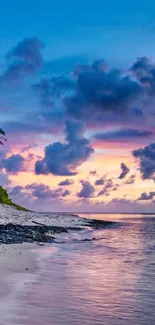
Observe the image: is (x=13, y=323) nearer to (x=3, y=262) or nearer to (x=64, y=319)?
(x=64, y=319)

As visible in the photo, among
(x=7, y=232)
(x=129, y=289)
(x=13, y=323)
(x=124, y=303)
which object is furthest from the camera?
(x=7, y=232)

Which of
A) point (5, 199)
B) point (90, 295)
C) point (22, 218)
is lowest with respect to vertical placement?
point (90, 295)

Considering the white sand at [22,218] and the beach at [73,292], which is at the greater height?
the white sand at [22,218]

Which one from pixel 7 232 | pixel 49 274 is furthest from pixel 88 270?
pixel 7 232

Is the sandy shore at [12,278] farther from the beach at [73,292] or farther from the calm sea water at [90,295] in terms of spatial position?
the calm sea water at [90,295]

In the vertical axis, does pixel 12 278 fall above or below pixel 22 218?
below

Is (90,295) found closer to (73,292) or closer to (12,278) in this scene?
(73,292)

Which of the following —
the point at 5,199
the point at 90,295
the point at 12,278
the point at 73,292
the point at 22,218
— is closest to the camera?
the point at 90,295

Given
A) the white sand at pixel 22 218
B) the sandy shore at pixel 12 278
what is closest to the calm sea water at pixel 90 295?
the sandy shore at pixel 12 278

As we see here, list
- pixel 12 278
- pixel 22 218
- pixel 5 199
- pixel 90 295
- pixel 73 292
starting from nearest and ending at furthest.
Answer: pixel 90 295
pixel 73 292
pixel 12 278
pixel 22 218
pixel 5 199

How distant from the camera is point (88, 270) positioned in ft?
69.5

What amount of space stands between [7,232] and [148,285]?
2197 cm

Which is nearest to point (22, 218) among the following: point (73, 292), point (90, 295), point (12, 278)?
point (12, 278)

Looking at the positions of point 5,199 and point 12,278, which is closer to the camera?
point 12,278
